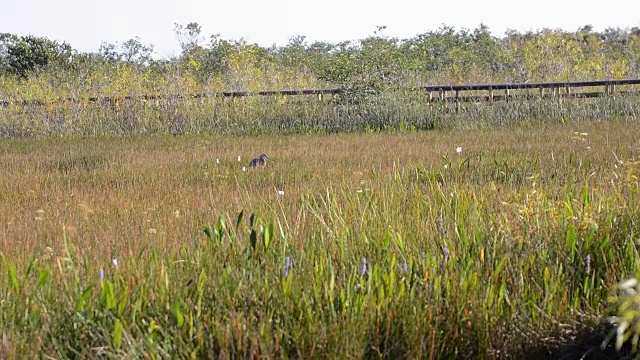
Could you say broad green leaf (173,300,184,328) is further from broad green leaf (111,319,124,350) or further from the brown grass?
the brown grass

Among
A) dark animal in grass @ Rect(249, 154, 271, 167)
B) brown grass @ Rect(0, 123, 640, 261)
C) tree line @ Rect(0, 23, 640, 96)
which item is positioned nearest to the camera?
brown grass @ Rect(0, 123, 640, 261)

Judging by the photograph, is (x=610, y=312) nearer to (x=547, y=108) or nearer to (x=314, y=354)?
(x=314, y=354)

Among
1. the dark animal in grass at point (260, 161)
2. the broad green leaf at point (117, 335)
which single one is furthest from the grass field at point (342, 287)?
the dark animal in grass at point (260, 161)

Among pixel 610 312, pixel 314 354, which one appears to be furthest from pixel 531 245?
pixel 314 354

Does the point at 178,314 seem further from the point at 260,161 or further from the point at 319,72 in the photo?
the point at 319,72

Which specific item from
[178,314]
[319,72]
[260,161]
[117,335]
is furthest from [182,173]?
[319,72]

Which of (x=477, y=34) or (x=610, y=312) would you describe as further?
(x=477, y=34)

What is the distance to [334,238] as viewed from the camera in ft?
11.1

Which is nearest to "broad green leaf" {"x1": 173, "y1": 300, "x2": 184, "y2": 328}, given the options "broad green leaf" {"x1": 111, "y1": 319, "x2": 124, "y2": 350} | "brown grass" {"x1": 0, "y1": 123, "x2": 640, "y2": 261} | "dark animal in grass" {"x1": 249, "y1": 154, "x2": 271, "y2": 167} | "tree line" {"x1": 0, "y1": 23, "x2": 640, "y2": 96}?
"broad green leaf" {"x1": 111, "y1": 319, "x2": 124, "y2": 350}

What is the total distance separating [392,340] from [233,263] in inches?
31.8

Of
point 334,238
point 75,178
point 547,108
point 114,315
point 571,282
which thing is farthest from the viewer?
point 547,108

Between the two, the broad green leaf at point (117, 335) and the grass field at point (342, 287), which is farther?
the grass field at point (342, 287)

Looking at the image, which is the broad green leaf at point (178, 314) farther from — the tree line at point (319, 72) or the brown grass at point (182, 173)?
the tree line at point (319, 72)

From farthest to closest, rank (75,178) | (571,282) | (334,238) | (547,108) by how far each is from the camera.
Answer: (547,108), (75,178), (334,238), (571,282)
